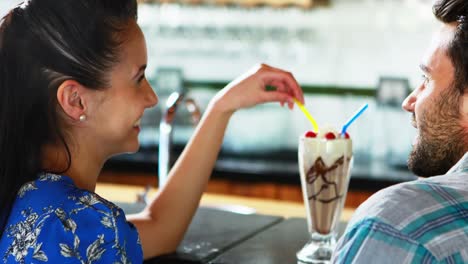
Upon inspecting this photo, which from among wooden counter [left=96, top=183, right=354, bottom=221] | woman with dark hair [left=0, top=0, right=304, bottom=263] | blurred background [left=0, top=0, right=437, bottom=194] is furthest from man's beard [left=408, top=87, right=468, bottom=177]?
blurred background [left=0, top=0, right=437, bottom=194]

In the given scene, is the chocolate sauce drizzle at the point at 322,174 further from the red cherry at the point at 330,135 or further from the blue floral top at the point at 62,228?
the blue floral top at the point at 62,228

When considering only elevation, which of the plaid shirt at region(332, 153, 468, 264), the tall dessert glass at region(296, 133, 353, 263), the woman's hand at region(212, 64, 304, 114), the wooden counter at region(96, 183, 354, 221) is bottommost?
the wooden counter at region(96, 183, 354, 221)

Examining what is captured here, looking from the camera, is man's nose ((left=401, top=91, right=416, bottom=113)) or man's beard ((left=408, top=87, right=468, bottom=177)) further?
man's nose ((left=401, top=91, right=416, bottom=113))

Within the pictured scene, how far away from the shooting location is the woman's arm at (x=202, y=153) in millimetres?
1842

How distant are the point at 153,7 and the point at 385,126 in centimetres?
167

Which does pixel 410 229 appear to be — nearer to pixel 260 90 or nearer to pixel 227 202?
pixel 260 90

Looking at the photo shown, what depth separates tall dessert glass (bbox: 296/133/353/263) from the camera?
66.4 inches

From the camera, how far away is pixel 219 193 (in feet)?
15.3

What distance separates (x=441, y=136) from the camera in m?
1.54

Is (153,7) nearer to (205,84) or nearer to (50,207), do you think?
(205,84)

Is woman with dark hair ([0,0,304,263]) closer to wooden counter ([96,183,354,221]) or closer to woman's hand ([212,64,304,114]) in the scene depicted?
woman's hand ([212,64,304,114])

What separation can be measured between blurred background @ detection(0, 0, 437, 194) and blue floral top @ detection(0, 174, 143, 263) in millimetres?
3090

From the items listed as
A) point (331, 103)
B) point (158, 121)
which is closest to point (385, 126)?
point (331, 103)

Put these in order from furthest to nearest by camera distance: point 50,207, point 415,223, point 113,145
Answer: point 113,145
point 50,207
point 415,223
